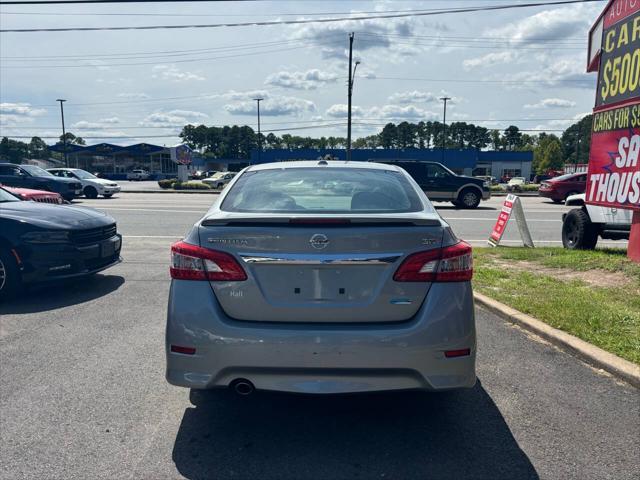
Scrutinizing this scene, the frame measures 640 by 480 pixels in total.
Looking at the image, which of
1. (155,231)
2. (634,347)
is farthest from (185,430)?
(155,231)

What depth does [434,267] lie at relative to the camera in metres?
2.95

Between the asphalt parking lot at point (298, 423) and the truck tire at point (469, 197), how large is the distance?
16504 millimetres

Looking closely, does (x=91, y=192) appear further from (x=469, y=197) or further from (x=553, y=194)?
(x=553, y=194)

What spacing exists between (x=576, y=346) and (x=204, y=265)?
3.36 metres

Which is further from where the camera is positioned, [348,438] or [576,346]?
[576,346]

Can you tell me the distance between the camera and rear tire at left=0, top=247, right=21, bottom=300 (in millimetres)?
6031

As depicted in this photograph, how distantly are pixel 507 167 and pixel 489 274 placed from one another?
258 ft

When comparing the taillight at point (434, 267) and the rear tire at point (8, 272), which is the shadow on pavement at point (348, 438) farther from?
the rear tire at point (8, 272)

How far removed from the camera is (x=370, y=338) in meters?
2.83

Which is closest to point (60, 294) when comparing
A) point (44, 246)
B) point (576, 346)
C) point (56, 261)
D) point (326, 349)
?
point (56, 261)

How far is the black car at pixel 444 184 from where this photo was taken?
20703 mm

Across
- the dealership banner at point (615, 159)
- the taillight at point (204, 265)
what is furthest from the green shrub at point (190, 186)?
the taillight at point (204, 265)

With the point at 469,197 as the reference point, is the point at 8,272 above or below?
above

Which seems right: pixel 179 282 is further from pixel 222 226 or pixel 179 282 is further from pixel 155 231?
pixel 155 231
